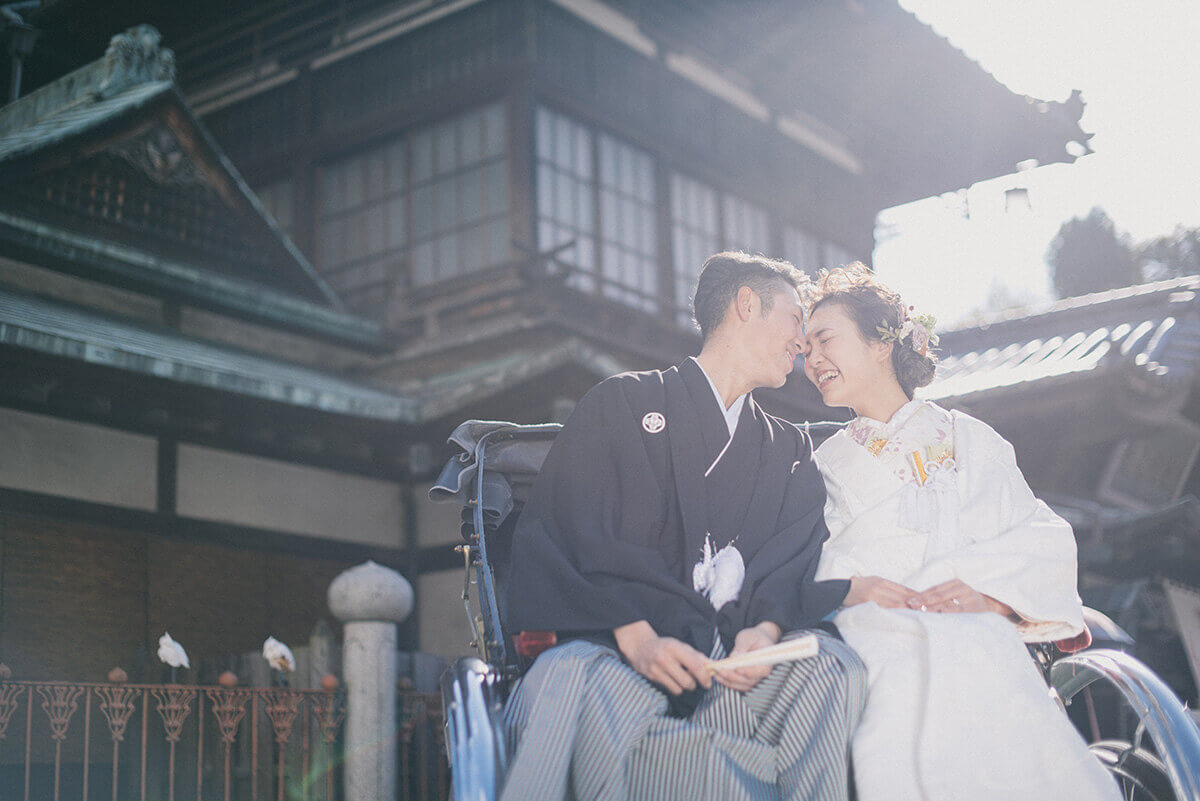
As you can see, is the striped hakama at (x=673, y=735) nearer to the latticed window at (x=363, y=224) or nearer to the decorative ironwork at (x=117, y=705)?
the decorative ironwork at (x=117, y=705)

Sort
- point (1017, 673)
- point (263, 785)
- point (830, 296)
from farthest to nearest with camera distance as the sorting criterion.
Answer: point (263, 785)
point (830, 296)
point (1017, 673)

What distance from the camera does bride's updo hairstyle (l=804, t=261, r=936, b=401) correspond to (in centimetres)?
351

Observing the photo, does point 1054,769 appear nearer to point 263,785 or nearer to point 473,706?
point 473,706

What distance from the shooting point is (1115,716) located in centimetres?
769

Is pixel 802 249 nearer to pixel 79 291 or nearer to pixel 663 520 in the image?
pixel 79 291

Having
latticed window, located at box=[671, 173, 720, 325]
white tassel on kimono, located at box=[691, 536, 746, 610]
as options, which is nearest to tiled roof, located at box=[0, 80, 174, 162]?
latticed window, located at box=[671, 173, 720, 325]

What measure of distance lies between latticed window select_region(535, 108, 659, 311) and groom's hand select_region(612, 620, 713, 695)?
23.3ft

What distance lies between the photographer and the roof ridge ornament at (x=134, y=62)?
8.67 meters

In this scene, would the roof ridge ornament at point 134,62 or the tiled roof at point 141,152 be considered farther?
the roof ridge ornament at point 134,62

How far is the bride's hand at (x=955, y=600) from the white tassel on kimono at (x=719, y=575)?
1.58 ft

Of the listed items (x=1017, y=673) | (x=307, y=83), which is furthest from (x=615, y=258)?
(x=1017, y=673)

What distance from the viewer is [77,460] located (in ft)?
21.3

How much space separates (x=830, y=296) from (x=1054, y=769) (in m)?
1.55

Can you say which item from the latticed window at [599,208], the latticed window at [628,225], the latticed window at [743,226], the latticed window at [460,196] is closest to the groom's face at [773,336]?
the latticed window at [599,208]
